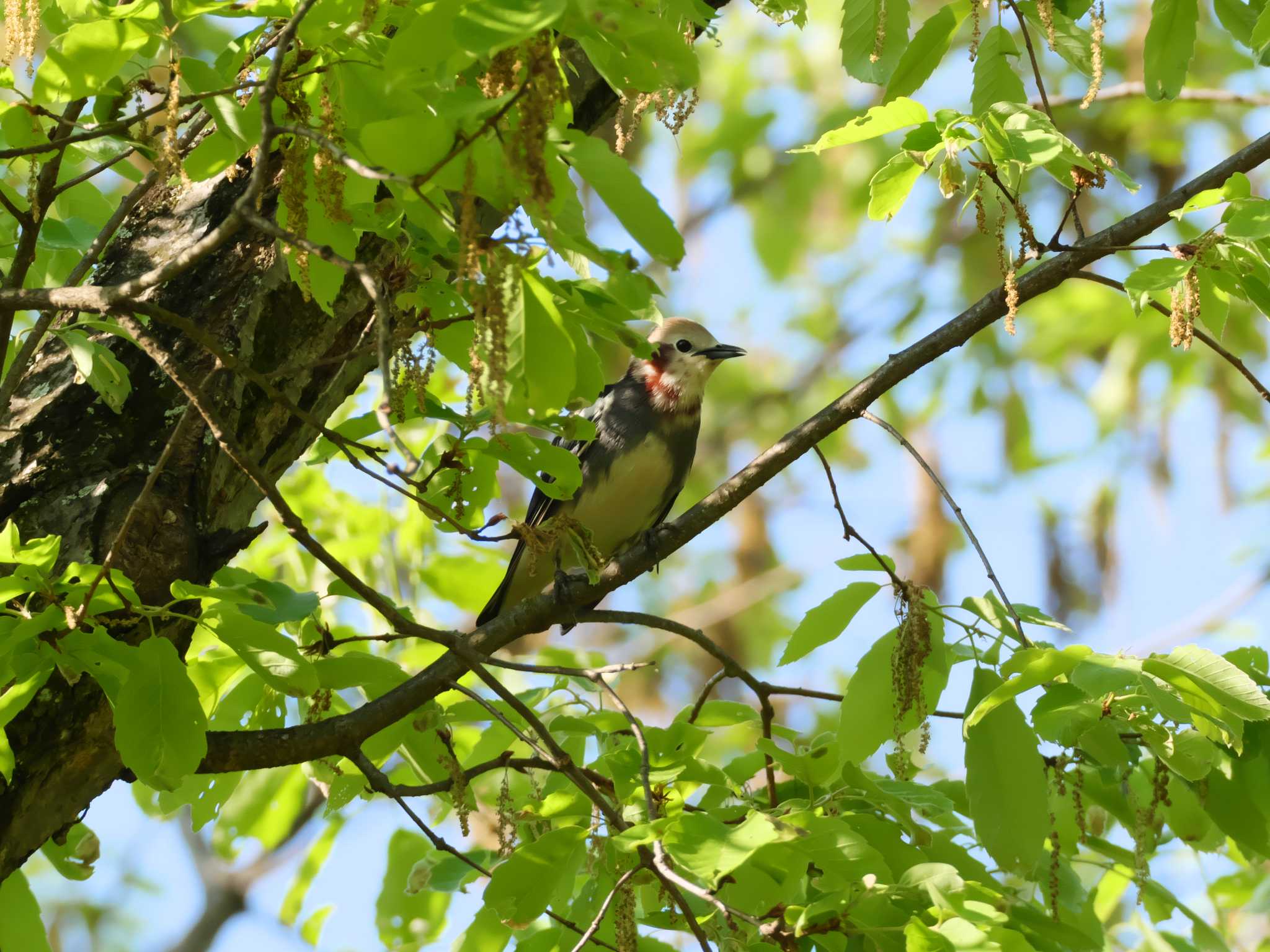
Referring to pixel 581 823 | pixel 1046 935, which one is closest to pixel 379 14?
pixel 581 823

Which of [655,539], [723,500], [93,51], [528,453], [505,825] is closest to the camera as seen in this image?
[93,51]

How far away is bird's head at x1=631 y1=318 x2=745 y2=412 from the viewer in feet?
17.2

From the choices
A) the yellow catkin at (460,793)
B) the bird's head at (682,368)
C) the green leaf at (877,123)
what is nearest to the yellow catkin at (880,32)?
the green leaf at (877,123)

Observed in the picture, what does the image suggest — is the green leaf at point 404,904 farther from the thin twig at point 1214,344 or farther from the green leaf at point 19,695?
the thin twig at point 1214,344

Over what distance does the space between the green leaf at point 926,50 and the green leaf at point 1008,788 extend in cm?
127

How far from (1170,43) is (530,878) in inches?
81.0

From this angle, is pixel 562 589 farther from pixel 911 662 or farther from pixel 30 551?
pixel 30 551

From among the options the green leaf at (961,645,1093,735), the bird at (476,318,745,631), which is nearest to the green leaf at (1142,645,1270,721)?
the green leaf at (961,645,1093,735)

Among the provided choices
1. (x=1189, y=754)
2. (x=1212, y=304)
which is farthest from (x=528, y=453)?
(x=1212, y=304)

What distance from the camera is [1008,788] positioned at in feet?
6.96

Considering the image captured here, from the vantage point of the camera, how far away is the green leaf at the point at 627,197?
145 cm

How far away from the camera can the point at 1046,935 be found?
2.24 meters

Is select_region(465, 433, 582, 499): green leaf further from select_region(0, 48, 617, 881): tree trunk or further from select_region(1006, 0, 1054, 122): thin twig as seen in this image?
select_region(1006, 0, 1054, 122): thin twig

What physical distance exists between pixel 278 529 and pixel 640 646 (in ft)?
20.6
